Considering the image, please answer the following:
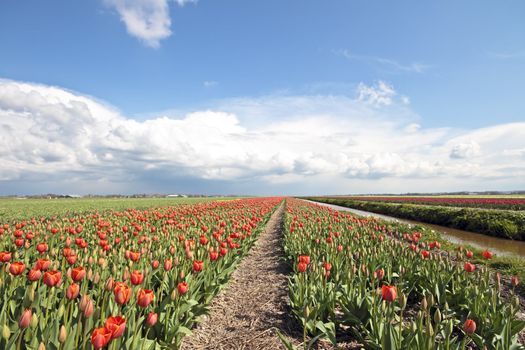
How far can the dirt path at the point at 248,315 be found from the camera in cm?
424

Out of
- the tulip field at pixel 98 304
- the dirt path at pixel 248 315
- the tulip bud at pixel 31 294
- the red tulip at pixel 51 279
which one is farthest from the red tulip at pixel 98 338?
the dirt path at pixel 248 315

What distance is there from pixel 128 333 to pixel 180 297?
119cm

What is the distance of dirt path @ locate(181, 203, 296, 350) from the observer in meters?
4.24

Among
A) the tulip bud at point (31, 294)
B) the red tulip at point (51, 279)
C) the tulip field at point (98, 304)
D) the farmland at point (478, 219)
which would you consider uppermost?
the red tulip at point (51, 279)

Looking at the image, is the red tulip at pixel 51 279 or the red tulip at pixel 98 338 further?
the red tulip at pixel 51 279

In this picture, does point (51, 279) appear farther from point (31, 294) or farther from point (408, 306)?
point (408, 306)

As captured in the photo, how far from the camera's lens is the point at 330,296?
4.52 metres

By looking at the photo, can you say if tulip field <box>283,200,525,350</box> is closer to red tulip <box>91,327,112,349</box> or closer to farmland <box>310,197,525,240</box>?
red tulip <box>91,327,112,349</box>

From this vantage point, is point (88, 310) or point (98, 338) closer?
point (98, 338)

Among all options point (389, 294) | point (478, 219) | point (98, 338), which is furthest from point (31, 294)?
point (478, 219)

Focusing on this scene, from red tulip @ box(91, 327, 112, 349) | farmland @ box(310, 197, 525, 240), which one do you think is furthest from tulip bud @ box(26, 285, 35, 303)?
farmland @ box(310, 197, 525, 240)

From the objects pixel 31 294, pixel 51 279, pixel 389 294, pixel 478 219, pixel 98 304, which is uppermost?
pixel 51 279

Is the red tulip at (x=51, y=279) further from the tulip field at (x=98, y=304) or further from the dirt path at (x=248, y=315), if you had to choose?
the dirt path at (x=248, y=315)

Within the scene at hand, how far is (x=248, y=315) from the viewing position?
17.0 ft
